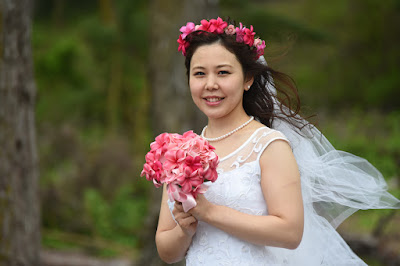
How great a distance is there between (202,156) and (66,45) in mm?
13011

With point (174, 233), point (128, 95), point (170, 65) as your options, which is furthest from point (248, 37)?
point (128, 95)

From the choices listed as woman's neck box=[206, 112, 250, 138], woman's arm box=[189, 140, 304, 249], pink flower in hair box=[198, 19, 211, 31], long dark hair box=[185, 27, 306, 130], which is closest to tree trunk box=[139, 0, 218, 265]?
long dark hair box=[185, 27, 306, 130]

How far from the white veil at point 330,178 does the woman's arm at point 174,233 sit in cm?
64

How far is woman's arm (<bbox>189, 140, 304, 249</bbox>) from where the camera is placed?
209cm

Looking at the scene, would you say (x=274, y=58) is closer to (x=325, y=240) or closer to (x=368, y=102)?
(x=325, y=240)

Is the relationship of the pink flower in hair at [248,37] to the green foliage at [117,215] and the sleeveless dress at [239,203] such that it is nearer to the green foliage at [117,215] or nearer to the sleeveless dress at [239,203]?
the sleeveless dress at [239,203]

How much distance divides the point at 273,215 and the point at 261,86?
2.39 feet

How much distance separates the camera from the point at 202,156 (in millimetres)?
2002

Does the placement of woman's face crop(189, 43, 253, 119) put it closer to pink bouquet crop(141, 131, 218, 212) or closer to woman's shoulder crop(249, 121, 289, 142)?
woman's shoulder crop(249, 121, 289, 142)

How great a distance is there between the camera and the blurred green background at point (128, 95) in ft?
29.2

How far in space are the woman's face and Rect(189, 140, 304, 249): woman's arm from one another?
37 cm

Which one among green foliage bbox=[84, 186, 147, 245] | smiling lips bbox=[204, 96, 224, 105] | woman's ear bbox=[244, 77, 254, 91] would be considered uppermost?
woman's ear bbox=[244, 77, 254, 91]

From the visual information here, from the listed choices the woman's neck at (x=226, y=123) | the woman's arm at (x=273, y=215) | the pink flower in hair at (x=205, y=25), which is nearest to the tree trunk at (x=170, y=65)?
the woman's neck at (x=226, y=123)

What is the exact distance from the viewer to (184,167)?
196 cm
